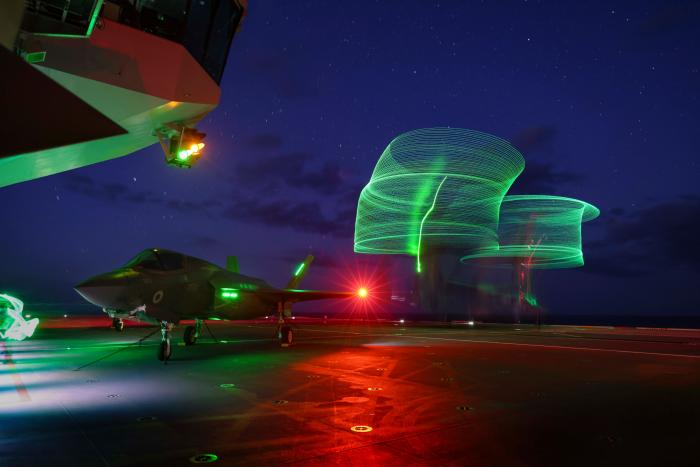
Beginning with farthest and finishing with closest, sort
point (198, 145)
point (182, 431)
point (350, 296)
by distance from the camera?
point (350, 296), point (198, 145), point (182, 431)

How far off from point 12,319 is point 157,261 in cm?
1128

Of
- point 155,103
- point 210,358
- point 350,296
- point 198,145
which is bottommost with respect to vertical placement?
point 210,358

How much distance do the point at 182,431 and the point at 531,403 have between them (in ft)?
19.3

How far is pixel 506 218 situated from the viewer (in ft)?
144

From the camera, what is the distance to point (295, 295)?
69.9 ft

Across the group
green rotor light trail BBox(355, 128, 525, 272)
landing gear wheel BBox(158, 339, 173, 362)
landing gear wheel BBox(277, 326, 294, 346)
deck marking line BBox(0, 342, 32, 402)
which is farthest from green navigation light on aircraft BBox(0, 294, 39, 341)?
green rotor light trail BBox(355, 128, 525, 272)

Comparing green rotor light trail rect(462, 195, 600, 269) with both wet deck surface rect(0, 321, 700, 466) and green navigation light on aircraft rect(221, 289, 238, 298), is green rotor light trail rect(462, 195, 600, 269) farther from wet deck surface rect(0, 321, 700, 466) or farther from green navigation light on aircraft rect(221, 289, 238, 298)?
green navigation light on aircraft rect(221, 289, 238, 298)

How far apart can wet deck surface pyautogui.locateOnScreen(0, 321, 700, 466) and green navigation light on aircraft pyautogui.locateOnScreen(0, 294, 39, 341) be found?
24.7 feet

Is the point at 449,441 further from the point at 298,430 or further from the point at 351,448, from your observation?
the point at 298,430

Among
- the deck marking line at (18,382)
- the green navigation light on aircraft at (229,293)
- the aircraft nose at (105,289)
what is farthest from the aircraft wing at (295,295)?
the deck marking line at (18,382)

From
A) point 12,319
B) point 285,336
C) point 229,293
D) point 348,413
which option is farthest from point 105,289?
point 12,319

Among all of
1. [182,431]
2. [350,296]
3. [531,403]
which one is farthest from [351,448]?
[350,296]

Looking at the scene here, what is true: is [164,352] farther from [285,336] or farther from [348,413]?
[348,413]

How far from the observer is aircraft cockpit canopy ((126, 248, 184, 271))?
1485cm
